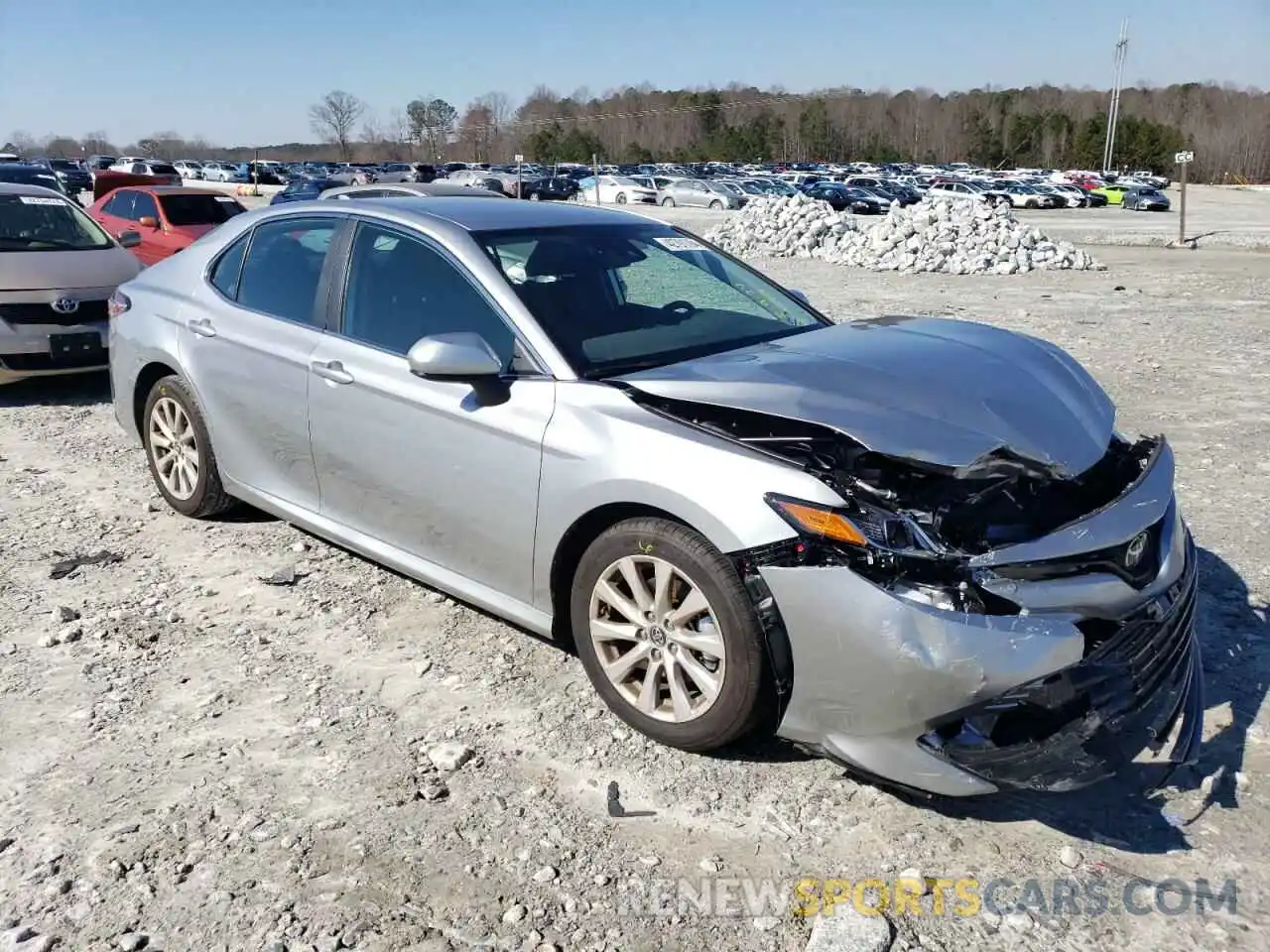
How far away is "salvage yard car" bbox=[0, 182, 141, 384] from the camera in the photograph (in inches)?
313

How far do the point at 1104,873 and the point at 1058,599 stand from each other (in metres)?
0.74

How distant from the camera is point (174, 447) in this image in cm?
549

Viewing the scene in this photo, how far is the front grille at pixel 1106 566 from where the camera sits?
9.61 feet

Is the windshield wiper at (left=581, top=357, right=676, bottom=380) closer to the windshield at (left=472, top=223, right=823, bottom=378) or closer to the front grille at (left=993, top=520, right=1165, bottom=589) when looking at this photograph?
the windshield at (left=472, top=223, right=823, bottom=378)

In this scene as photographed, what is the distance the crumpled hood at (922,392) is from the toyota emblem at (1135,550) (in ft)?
0.91

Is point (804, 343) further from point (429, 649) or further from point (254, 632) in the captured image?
point (254, 632)

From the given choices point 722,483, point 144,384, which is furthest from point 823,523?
point 144,384

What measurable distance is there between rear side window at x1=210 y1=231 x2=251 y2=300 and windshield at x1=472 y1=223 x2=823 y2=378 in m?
1.58

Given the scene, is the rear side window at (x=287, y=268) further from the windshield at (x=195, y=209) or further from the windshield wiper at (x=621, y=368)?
the windshield at (x=195, y=209)

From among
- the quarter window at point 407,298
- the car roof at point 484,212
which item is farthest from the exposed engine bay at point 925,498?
the car roof at point 484,212

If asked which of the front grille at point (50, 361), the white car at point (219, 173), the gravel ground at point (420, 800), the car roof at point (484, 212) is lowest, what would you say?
the gravel ground at point (420, 800)

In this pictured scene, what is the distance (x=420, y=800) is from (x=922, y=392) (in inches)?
81.4

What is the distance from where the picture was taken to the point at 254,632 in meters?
4.34

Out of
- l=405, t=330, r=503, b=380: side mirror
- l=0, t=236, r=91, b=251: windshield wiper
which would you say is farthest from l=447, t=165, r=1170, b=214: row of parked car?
l=405, t=330, r=503, b=380: side mirror
